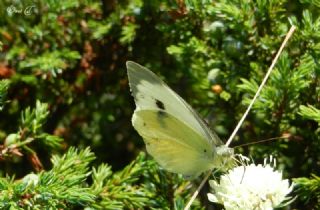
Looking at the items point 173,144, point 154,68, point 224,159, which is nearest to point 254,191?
point 224,159

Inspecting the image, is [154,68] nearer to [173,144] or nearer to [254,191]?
[173,144]

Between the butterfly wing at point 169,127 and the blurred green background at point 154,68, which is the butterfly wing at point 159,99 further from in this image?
the blurred green background at point 154,68

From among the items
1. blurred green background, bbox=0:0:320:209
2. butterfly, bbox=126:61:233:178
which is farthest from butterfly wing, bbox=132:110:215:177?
blurred green background, bbox=0:0:320:209

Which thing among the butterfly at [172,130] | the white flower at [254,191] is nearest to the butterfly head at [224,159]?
the butterfly at [172,130]

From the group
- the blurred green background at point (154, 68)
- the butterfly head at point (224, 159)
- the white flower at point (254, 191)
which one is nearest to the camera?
the white flower at point (254, 191)

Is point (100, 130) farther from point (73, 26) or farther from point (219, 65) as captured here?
point (219, 65)

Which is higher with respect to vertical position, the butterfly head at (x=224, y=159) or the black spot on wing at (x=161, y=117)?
the black spot on wing at (x=161, y=117)

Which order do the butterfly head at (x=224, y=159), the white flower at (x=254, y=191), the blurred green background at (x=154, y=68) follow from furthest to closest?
the blurred green background at (x=154, y=68) < the butterfly head at (x=224, y=159) < the white flower at (x=254, y=191)
